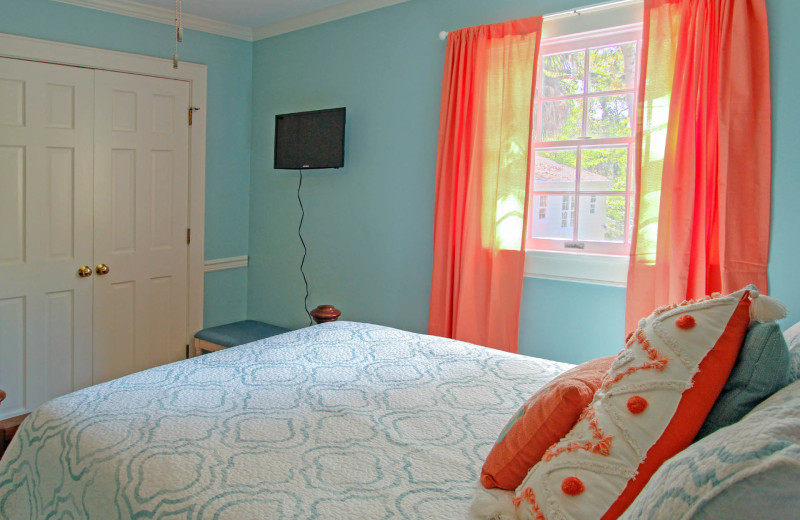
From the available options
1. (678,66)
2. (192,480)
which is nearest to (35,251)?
(192,480)

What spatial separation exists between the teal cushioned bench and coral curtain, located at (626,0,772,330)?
242 centimetres

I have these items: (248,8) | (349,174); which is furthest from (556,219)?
(248,8)

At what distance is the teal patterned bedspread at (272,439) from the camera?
4.30ft

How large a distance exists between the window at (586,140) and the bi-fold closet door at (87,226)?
7.88 ft

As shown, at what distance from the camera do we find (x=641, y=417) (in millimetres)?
1113

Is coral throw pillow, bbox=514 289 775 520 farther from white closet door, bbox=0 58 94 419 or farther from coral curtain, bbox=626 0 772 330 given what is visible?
white closet door, bbox=0 58 94 419

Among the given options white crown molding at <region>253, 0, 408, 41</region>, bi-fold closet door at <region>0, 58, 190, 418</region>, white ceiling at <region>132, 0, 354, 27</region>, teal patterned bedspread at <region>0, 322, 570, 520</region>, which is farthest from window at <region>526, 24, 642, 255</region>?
bi-fold closet door at <region>0, 58, 190, 418</region>

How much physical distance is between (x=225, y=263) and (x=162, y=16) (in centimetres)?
169

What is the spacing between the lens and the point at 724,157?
7.82 feet

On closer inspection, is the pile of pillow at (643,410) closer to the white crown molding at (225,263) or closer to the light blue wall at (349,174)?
the light blue wall at (349,174)

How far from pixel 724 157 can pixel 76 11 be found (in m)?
3.52

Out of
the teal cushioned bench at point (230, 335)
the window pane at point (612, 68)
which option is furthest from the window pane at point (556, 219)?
the teal cushioned bench at point (230, 335)

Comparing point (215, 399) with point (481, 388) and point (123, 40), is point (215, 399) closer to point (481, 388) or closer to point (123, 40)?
point (481, 388)

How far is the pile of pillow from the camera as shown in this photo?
108 centimetres
